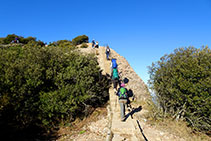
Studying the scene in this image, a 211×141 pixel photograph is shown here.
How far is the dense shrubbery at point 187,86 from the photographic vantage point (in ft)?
30.8

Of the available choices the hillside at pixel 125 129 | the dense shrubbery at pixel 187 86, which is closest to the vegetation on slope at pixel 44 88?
the hillside at pixel 125 129

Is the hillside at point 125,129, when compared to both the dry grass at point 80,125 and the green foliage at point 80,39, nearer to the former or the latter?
the dry grass at point 80,125

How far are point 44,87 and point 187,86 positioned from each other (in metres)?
10.5

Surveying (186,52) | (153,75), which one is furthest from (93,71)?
(186,52)

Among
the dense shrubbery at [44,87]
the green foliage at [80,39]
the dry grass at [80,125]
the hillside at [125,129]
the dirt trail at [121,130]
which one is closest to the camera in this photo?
the dirt trail at [121,130]

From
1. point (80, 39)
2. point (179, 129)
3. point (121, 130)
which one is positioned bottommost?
point (179, 129)

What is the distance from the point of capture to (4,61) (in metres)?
10.4

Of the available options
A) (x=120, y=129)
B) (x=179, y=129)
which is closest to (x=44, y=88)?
(x=120, y=129)

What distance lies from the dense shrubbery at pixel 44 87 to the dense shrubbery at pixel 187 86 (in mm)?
5425

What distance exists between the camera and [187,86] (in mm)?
9859

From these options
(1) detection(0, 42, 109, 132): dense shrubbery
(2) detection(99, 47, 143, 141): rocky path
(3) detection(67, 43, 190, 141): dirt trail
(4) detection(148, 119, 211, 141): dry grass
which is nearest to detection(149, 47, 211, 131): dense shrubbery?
(4) detection(148, 119, 211, 141): dry grass

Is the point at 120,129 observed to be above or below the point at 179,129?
above

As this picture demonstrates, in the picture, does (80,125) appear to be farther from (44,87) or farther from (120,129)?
(120,129)

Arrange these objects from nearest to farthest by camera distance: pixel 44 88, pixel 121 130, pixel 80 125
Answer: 1. pixel 121 130
2. pixel 80 125
3. pixel 44 88
